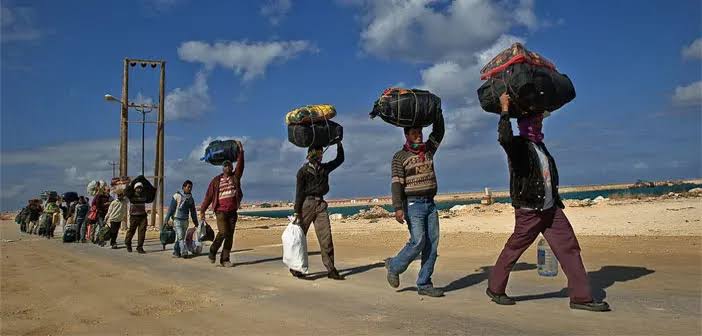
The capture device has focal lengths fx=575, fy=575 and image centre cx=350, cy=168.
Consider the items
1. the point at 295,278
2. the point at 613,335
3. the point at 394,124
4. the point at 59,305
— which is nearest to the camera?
the point at 613,335

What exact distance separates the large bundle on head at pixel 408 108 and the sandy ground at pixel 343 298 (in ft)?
7.06

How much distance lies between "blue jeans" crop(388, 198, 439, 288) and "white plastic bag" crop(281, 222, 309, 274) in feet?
7.55

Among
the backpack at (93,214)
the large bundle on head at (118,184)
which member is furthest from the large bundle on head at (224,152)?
the backpack at (93,214)

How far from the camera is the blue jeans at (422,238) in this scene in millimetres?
6828

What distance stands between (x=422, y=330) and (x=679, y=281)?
168 inches

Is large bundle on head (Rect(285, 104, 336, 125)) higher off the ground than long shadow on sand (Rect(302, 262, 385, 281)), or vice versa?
large bundle on head (Rect(285, 104, 336, 125))

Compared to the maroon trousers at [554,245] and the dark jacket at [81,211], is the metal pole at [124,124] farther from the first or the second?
the maroon trousers at [554,245]

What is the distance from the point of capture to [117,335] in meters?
5.18

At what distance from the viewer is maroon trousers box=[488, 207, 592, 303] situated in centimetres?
575

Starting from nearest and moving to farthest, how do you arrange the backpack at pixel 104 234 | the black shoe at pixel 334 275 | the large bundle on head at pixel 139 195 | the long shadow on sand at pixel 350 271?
the black shoe at pixel 334 275 → the long shadow on sand at pixel 350 271 → the large bundle on head at pixel 139 195 → the backpack at pixel 104 234

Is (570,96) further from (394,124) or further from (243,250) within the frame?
(243,250)

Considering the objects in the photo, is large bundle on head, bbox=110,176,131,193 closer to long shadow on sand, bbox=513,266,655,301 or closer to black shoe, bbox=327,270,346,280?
black shoe, bbox=327,270,346,280

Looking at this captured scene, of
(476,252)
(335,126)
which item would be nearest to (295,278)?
(335,126)

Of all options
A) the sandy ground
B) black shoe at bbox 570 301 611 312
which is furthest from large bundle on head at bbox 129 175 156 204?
black shoe at bbox 570 301 611 312
